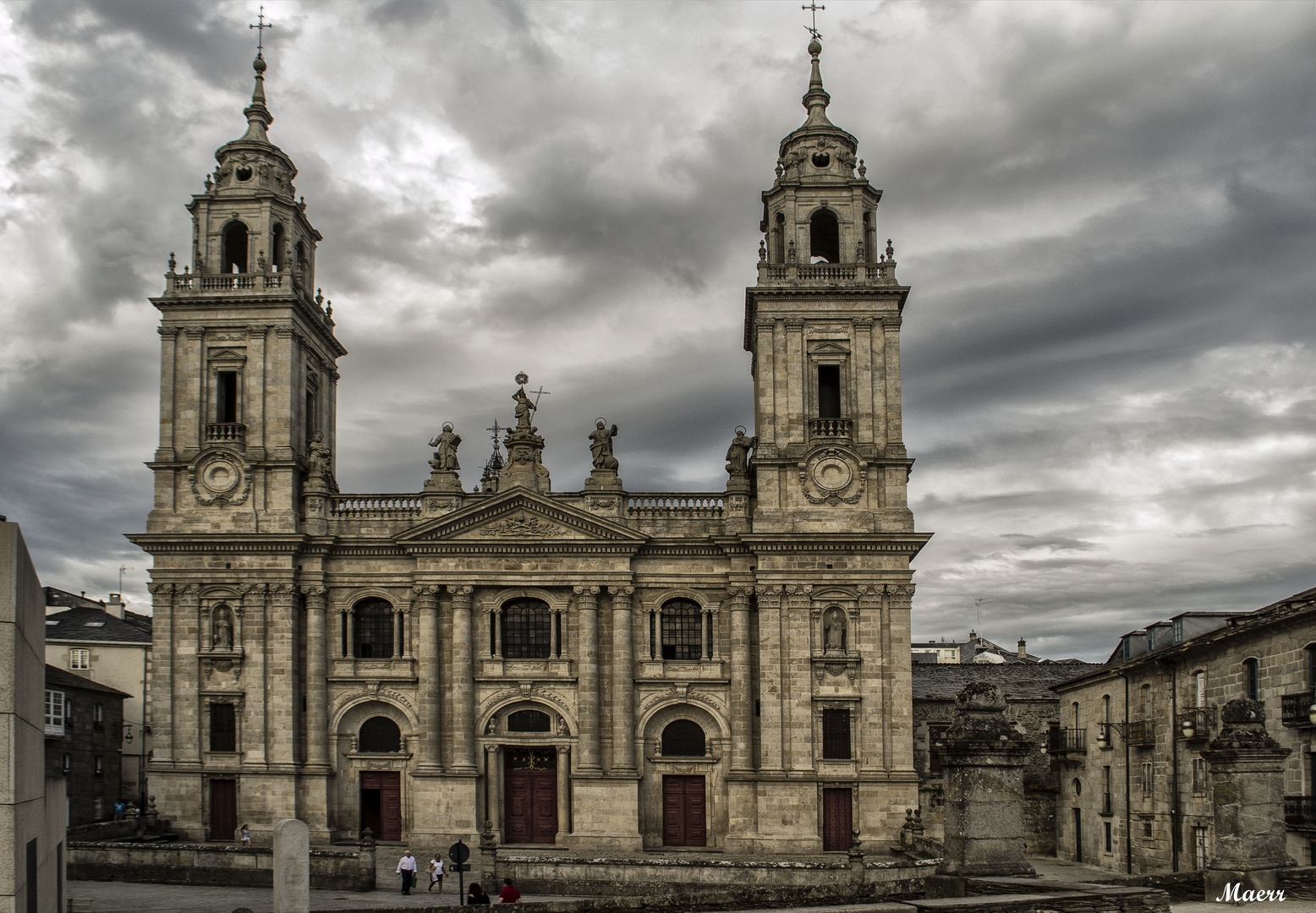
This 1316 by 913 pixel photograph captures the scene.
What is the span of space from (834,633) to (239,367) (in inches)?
964

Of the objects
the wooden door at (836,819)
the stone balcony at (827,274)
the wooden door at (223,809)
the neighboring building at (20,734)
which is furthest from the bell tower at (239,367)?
the neighboring building at (20,734)

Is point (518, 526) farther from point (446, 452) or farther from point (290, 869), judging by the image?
point (290, 869)

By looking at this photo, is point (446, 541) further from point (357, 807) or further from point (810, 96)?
point (810, 96)

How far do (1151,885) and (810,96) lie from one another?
1464 inches

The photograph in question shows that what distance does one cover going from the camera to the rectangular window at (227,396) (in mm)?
48844

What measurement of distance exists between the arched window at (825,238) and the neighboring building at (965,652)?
3551 centimetres

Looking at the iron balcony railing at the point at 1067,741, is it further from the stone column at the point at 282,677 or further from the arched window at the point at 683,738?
the stone column at the point at 282,677

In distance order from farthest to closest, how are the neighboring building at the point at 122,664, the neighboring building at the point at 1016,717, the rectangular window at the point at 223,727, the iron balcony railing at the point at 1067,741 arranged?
the neighboring building at the point at 122,664
the neighboring building at the point at 1016,717
the iron balcony railing at the point at 1067,741
the rectangular window at the point at 223,727

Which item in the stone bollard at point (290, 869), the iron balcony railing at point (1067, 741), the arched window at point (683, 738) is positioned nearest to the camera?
the stone bollard at point (290, 869)

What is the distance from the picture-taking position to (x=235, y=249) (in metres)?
51.5

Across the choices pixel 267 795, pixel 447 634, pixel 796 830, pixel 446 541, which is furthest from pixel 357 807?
pixel 796 830

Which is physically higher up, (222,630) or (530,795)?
(222,630)

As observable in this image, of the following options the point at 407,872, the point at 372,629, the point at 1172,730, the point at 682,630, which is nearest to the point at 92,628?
the point at 372,629

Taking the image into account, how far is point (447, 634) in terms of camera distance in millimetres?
47531
